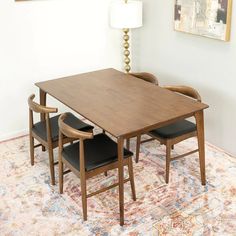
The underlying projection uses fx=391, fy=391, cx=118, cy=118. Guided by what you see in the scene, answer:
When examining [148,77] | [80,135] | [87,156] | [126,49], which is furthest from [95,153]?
[126,49]

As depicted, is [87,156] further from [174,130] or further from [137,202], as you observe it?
[174,130]

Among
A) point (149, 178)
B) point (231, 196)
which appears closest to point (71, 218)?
point (149, 178)

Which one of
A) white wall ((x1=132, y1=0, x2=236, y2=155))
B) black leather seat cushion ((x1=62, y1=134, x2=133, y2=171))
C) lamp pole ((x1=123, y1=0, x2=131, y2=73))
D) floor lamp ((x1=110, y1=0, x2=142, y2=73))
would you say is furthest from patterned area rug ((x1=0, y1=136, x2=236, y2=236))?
floor lamp ((x1=110, y1=0, x2=142, y2=73))

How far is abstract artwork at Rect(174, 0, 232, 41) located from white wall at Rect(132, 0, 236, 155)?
67 millimetres

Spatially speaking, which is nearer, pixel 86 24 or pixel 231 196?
pixel 231 196

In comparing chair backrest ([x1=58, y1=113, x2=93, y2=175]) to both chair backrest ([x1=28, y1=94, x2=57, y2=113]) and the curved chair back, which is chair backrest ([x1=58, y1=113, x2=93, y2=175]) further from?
chair backrest ([x1=28, y1=94, x2=57, y2=113])

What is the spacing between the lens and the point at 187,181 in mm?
3391

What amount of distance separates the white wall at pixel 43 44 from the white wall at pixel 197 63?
49 cm

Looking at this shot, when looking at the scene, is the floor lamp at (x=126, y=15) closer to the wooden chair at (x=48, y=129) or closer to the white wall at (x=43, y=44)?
the white wall at (x=43, y=44)

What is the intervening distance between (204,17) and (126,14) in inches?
32.0

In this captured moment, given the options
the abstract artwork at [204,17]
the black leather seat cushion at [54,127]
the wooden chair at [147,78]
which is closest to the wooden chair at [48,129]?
the black leather seat cushion at [54,127]

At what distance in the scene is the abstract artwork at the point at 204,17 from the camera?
3.39 metres

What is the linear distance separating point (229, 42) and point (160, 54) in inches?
38.4

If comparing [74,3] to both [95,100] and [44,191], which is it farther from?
[44,191]
